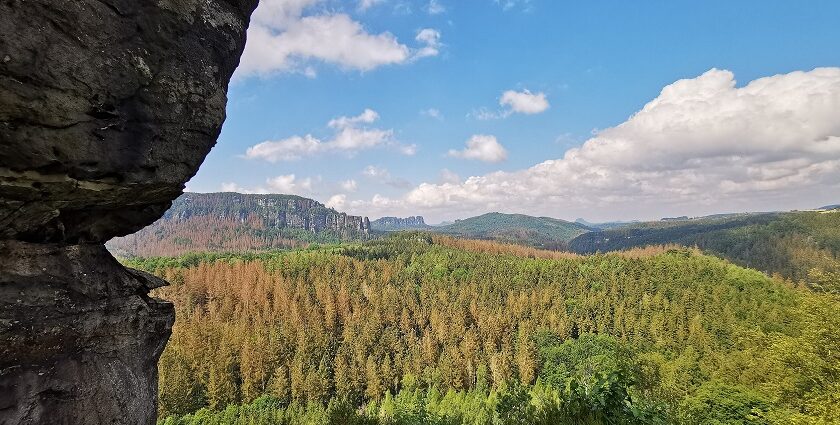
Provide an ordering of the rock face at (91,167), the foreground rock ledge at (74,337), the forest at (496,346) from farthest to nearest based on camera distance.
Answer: the forest at (496,346) < the foreground rock ledge at (74,337) < the rock face at (91,167)

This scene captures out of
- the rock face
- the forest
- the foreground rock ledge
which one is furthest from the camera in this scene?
the forest

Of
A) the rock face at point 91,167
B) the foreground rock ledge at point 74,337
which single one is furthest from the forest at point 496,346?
the rock face at point 91,167

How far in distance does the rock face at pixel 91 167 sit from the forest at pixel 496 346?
12652mm

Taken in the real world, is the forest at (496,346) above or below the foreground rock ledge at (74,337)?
below

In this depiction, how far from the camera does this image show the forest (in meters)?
25.3

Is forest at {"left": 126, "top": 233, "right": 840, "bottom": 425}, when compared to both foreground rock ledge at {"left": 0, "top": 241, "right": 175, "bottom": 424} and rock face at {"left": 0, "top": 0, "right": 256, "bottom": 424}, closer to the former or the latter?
foreground rock ledge at {"left": 0, "top": 241, "right": 175, "bottom": 424}

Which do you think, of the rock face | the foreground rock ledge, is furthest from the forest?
the rock face

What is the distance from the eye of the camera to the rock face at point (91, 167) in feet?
23.0

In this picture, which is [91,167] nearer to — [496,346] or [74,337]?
[74,337]

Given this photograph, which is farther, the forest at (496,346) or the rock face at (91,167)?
the forest at (496,346)

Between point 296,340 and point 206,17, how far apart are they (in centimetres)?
8485

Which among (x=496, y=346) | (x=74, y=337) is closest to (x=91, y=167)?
(x=74, y=337)

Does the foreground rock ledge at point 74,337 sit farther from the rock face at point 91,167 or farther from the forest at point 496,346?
the forest at point 496,346

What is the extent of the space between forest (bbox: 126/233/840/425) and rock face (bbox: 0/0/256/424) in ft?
41.5
